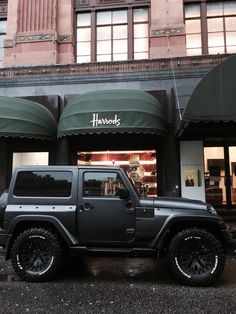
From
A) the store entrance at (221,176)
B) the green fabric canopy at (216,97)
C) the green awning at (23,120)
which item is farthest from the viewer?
the store entrance at (221,176)

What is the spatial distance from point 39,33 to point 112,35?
Result: 110 inches

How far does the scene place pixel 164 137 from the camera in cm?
1346

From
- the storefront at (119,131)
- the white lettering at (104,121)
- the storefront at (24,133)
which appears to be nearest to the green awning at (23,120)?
the storefront at (24,133)

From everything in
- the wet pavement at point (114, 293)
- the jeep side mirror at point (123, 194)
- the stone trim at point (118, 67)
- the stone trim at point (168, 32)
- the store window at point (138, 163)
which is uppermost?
the stone trim at point (168, 32)

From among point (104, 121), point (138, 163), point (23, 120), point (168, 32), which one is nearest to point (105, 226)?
point (104, 121)

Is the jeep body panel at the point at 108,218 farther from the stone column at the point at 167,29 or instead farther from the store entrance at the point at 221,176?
the stone column at the point at 167,29

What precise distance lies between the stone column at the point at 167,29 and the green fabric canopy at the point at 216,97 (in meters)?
4.75

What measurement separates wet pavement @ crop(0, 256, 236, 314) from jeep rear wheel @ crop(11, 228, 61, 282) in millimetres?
180

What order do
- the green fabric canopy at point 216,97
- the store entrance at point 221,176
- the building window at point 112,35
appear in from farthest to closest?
1. the building window at point 112,35
2. the store entrance at point 221,176
3. the green fabric canopy at point 216,97

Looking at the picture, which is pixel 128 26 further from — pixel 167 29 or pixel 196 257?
pixel 196 257

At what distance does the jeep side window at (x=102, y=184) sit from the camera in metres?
6.95

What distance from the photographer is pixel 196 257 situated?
650 cm

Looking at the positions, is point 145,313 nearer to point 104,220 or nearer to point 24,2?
point 104,220

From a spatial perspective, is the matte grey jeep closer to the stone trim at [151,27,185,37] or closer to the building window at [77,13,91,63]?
the stone trim at [151,27,185,37]
